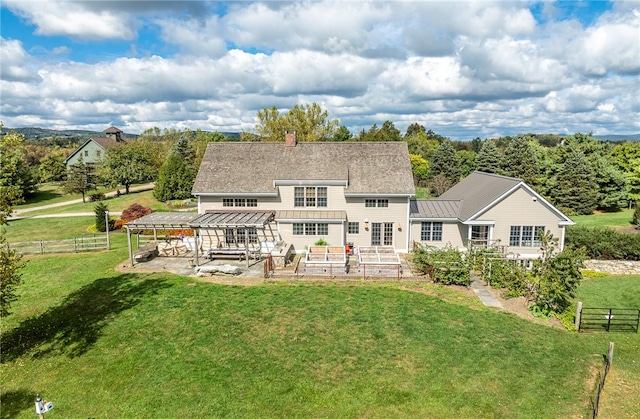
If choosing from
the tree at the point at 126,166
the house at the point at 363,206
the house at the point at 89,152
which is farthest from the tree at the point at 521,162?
the house at the point at 89,152

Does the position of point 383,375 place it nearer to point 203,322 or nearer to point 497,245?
point 203,322

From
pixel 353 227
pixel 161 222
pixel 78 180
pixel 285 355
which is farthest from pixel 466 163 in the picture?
pixel 285 355

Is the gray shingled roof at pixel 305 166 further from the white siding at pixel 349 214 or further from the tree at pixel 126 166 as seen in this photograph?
the tree at pixel 126 166

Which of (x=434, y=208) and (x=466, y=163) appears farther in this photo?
(x=466, y=163)

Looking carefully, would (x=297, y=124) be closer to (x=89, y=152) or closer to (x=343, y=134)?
(x=343, y=134)

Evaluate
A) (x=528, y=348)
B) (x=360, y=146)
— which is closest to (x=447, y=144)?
(x=360, y=146)

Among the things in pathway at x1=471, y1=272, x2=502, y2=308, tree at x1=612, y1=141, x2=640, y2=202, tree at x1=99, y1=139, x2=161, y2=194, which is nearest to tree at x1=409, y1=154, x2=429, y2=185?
tree at x1=612, y1=141, x2=640, y2=202
